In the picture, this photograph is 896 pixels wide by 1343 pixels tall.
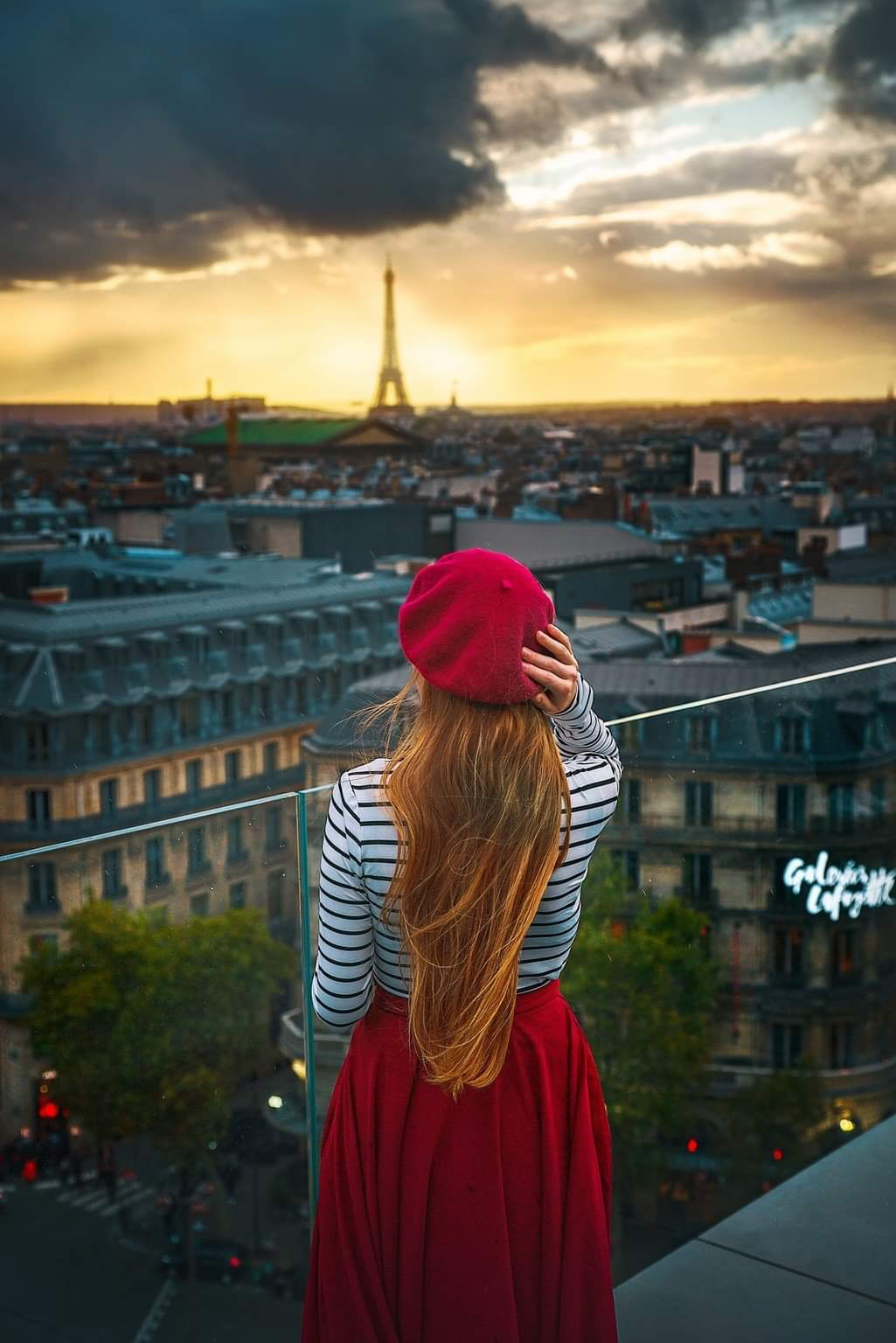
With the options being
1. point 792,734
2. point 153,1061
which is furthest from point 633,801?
point 153,1061

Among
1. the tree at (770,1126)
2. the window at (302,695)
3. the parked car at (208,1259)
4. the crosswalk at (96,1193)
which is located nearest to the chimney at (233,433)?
the window at (302,695)

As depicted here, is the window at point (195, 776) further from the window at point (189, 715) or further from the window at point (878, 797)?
the window at point (878, 797)

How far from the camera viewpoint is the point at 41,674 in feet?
44.5

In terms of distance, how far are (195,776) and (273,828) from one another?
13.3 meters

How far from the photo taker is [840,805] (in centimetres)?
189

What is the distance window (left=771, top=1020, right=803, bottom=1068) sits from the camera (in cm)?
185

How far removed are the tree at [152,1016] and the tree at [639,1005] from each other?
0.40 metres

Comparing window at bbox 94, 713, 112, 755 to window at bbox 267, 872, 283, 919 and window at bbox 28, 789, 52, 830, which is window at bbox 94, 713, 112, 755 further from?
window at bbox 267, 872, 283, 919

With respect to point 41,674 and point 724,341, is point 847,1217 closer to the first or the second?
point 41,674

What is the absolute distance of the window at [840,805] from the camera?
1.88 metres

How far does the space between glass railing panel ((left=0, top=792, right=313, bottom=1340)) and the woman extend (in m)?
0.28

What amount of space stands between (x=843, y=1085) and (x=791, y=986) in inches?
7.4

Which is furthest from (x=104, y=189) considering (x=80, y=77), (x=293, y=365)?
(x=293, y=365)

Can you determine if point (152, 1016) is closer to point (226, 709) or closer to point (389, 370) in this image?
point (389, 370)
